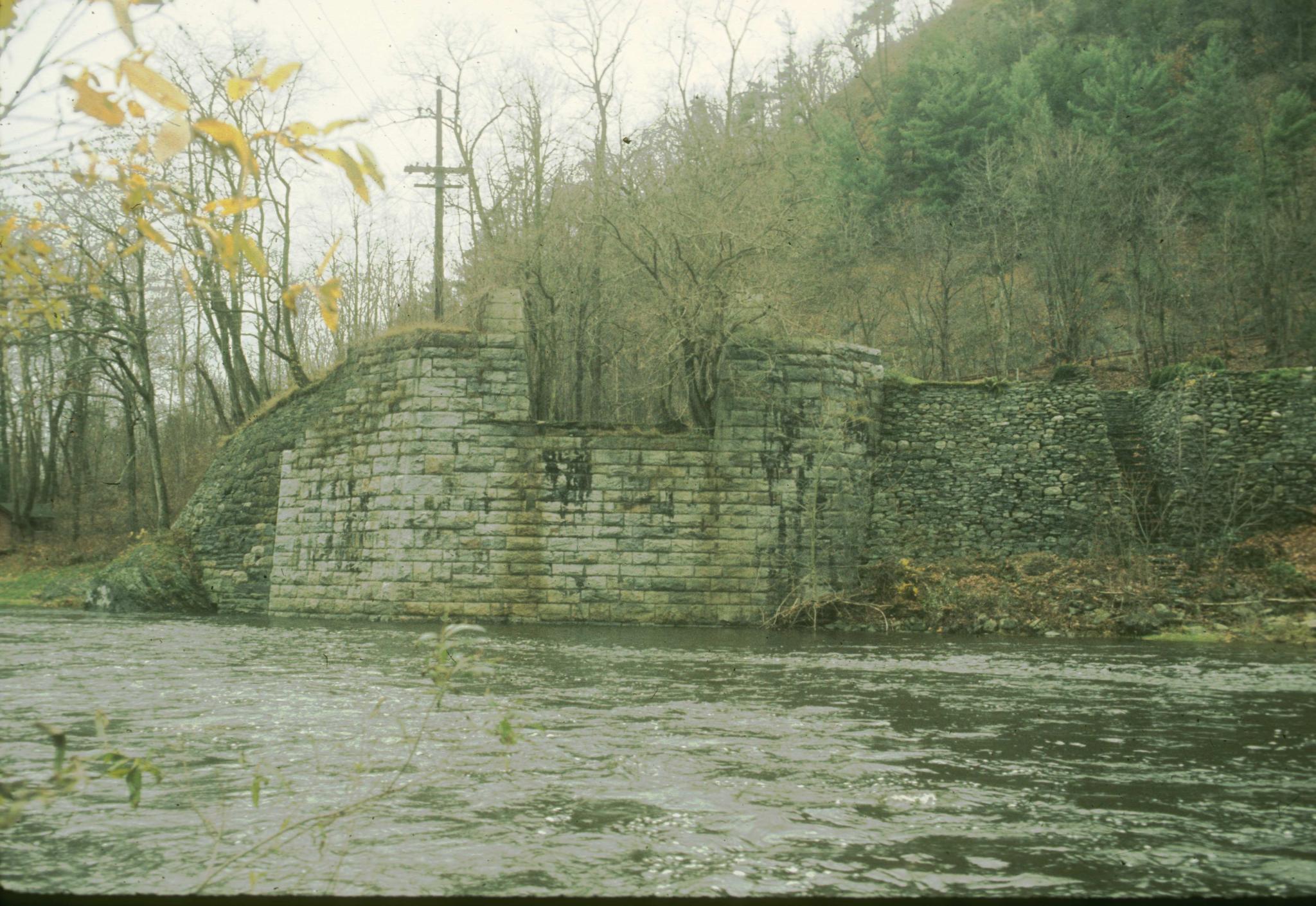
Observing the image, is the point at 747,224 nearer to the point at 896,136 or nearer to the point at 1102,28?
the point at 896,136

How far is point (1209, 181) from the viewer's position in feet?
93.7

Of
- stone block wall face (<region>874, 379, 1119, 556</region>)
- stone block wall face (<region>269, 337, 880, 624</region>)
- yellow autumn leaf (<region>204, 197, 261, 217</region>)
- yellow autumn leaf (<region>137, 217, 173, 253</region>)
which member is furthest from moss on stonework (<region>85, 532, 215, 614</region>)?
yellow autumn leaf (<region>204, 197, 261, 217</region>)

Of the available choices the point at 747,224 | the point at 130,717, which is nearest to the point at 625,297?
the point at 747,224

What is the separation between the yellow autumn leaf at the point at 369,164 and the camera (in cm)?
158

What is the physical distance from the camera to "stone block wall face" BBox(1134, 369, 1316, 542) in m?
15.6

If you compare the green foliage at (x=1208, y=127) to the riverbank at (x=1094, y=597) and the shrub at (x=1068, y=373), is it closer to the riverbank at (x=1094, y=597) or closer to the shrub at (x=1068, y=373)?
the shrub at (x=1068, y=373)

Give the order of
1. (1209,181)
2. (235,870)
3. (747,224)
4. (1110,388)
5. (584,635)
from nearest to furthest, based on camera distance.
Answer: (235,870) → (584,635) → (747,224) → (1110,388) → (1209,181)

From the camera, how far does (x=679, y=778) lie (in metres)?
5.18

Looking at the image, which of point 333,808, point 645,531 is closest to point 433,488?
point 645,531

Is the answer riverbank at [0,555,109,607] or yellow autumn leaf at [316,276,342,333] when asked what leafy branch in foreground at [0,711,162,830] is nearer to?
yellow autumn leaf at [316,276,342,333]

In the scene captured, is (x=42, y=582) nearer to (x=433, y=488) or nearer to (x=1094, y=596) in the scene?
(x=433, y=488)

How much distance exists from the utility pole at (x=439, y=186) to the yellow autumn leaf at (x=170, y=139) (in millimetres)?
20565

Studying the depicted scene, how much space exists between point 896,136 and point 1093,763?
33.9 meters

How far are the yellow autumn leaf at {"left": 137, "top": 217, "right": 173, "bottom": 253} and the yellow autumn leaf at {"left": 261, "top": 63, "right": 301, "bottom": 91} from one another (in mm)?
311
